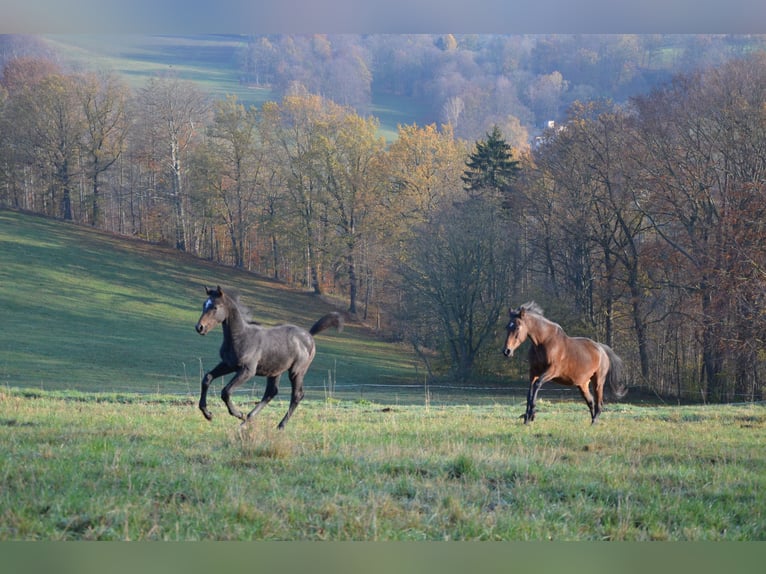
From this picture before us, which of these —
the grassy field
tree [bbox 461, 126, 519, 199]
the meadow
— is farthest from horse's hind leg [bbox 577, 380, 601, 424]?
tree [bbox 461, 126, 519, 199]

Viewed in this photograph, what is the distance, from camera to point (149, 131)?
202 ft

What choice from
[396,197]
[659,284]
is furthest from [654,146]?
[396,197]

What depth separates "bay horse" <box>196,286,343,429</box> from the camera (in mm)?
9492

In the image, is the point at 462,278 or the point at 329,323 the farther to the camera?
the point at 462,278

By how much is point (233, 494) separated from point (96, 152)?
6024 centimetres

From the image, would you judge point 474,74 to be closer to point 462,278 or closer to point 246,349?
point 462,278

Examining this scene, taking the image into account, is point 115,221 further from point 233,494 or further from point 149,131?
point 233,494

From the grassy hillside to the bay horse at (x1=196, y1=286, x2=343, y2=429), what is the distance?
750 inches

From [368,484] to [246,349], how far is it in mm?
4185

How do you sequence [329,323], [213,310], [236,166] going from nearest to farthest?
[213,310]
[329,323]
[236,166]

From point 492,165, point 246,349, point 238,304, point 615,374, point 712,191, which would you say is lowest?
point 615,374

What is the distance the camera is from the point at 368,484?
19.3 feet

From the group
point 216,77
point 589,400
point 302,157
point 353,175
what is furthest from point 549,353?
point 216,77

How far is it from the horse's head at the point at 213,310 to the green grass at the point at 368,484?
4.44 feet
